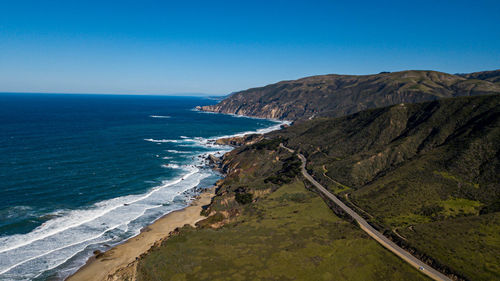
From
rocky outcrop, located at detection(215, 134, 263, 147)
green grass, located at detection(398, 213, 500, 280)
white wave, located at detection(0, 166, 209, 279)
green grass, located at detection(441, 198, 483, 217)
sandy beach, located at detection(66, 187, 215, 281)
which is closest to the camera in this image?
green grass, located at detection(398, 213, 500, 280)

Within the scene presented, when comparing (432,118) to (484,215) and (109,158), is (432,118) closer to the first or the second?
(484,215)

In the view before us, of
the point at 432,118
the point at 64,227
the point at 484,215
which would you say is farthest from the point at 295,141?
the point at 64,227

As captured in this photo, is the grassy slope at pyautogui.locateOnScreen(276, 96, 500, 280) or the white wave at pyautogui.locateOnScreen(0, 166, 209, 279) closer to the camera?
the white wave at pyautogui.locateOnScreen(0, 166, 209, 279)

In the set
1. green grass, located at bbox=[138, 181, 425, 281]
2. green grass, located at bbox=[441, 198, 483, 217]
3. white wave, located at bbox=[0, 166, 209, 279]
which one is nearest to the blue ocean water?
white wave, located at bbox=[0, 166, 209, 279]

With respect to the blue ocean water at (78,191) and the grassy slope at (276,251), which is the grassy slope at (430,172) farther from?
the blue ocean water at (78,191)

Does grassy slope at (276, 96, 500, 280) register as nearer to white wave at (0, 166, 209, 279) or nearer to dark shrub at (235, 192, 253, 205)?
dark shrub at (235, 192, 253, 205)

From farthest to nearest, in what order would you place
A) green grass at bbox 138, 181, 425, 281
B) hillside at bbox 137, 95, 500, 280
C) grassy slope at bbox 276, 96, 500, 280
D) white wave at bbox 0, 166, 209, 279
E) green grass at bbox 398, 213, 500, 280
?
1. grassy slope at bbox 276, 96, 500, 280
2. white wave at bbox 0, 166, 209, 279
3. hillside at bbox 137, 95, 500, 280
4. green grass at bbox 398, 213, 500, 280
5. green grass at bbox 138, 181, 425, 281
